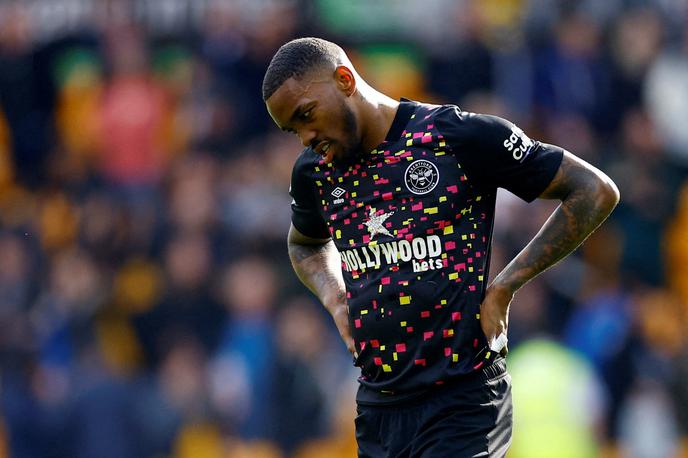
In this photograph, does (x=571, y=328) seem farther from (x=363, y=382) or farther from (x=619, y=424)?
(x=363, y=382)

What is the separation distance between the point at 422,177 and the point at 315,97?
49 cm

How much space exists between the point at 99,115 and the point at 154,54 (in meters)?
0.81

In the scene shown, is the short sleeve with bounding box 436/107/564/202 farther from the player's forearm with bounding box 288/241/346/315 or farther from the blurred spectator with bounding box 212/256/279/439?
the blurred spectator with bounding box 212/256/279/439

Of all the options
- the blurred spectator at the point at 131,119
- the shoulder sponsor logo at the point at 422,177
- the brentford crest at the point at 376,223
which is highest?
the shoulder sponsor logo at the point at 422,177

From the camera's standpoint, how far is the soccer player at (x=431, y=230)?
475cm

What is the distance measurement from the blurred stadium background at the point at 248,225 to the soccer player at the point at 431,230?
4627 mm

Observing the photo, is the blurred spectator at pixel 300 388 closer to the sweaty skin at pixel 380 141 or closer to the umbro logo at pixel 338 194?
the umbro logo at pixel 338 194

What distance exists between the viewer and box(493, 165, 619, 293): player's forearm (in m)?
4.75

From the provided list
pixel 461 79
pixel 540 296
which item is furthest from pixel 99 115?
pixel 540 296

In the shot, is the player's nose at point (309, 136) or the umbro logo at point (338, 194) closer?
the player's nose at point (309, 136)

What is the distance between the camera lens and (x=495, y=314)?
4.74 metres

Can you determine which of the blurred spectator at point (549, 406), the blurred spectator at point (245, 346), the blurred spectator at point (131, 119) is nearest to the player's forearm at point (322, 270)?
the blurred spectator at point (549, 406)

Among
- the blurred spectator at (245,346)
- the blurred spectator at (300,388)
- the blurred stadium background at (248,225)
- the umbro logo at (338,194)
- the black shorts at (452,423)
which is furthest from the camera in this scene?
the blurred spectator at (245,346)

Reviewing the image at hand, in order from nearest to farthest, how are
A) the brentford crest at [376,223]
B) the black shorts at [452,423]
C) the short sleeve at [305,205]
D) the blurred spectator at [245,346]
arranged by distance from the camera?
the black shorts at [452,423] < the brentford crest at [376,223] < the short sleeve at [305,205] < the blurred spectator at [245,346]
